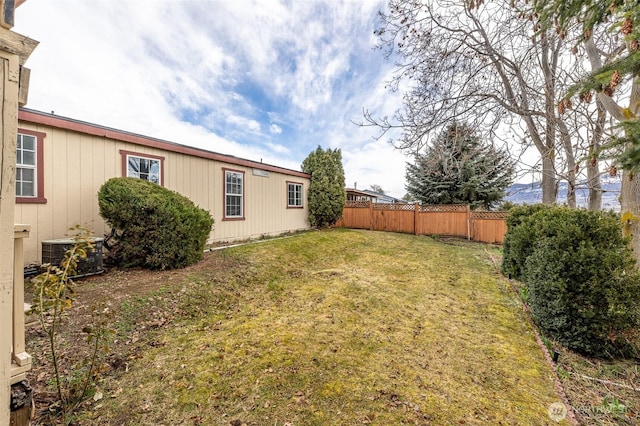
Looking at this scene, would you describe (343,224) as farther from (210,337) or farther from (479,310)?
(210,337)

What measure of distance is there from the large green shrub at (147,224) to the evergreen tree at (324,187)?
7.79 m

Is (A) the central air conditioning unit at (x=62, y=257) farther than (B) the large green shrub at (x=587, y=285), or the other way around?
(A) the central air conditioning unit at (x=62, y=257)

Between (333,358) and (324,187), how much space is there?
10139mm

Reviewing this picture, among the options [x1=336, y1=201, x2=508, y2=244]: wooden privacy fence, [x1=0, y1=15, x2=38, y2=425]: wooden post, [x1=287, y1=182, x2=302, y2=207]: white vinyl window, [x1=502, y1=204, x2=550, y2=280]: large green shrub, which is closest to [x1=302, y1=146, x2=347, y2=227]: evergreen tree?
[x1=287, y1=182, x2=302, y2=207]: white vinyl window

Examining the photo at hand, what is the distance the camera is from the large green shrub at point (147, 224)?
189 inches

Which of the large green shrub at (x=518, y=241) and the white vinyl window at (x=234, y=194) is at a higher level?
the white vinyl window at (x=234, y=194)

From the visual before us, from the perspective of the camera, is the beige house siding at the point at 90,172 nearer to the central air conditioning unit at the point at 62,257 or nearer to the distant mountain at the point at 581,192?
the central air conditioning unit at the point at 62,257

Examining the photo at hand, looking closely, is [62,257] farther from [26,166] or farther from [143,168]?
[143,168]

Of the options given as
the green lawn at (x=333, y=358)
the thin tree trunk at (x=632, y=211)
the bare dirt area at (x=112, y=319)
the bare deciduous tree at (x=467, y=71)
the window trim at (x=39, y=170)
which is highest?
the bare deciduous tree at (x=467, y=71)

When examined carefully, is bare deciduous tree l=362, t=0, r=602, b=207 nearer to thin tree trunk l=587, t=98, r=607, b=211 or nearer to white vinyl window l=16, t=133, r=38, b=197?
thin tree trunk l=587, t=98, r=607, b=211

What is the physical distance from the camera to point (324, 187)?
12547mm

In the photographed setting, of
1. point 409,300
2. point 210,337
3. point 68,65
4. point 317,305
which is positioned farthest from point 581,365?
point 68,65

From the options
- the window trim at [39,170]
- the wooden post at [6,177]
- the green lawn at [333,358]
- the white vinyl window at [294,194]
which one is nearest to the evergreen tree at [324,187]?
the white vinyl window at [294,194]

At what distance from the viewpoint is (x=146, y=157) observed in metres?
6.45
